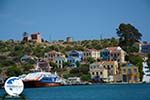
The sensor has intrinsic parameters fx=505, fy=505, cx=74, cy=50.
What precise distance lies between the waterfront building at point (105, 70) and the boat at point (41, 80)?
5.39m

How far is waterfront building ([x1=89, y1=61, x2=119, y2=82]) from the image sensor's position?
256 ft

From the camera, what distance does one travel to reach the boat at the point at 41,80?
74500 millimetres

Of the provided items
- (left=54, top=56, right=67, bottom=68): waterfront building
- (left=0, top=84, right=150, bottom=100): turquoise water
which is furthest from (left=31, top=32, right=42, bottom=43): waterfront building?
(left=0, top=84, right=150, bottom=100): turquoise water

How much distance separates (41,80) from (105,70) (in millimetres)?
10043

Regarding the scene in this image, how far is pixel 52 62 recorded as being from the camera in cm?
8625

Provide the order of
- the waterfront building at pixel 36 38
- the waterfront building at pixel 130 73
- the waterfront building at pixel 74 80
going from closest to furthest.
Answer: the waterfront building at pixel 74 80
the waterfront building at pixel 130 73
the waterfront building at pixel 36 38

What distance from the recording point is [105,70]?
77938mm

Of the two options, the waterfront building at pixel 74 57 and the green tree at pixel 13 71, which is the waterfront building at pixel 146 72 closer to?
the waterfront building at pixel 74 57

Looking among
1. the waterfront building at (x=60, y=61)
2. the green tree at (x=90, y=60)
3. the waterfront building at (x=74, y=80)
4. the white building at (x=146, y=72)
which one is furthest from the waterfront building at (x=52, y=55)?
the white building at (x=146, y=72)

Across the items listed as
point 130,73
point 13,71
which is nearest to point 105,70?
point 130,73

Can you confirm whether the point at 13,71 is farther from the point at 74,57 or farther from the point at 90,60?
the point at 90,60

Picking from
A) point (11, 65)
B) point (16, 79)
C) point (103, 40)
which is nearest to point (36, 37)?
point (103, 40)

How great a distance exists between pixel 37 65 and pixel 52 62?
3299 mm

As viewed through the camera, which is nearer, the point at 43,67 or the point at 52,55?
the point at 43,67
